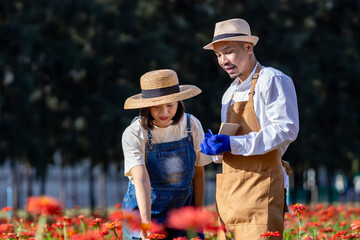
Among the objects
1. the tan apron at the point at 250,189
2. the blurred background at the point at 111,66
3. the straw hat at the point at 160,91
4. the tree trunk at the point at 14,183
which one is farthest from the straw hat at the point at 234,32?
the tree trunk at the point at 14,183

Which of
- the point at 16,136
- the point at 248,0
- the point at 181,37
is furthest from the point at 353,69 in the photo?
the point at 16,136

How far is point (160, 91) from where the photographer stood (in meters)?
3.61

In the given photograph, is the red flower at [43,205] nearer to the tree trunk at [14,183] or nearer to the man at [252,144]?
the man at [252,144]

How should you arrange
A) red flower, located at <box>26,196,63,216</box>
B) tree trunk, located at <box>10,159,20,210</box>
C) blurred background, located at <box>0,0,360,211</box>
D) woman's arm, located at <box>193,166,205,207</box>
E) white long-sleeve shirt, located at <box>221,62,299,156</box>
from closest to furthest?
1. red flower, located at <box>26,196,63,216</box>
2. white long-sleeve shirt, located at <box>221,62,299,156</box>
3. woman's arm, located at <box>193,166,205,207</box>
4. blurred background, located at <box>0,0,360,211</box>
5. tree trunk, located at <box>10,159,20,210</box>

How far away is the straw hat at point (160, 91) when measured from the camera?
11.6 feet

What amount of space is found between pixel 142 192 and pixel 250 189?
0.60m

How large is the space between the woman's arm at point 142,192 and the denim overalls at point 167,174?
20 cm

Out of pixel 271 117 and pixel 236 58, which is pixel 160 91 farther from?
pixel 271 117

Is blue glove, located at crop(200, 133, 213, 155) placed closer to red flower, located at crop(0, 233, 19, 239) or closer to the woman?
the woman

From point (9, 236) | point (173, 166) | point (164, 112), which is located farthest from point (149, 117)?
point (9, 236)

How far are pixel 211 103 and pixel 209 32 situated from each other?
6.73ft

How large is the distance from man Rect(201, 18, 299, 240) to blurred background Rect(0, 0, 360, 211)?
469 inches

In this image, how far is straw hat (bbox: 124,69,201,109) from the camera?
3.53m

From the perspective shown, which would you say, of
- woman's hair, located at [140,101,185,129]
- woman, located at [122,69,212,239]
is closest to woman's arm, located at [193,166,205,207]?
woman, located at [122,69,212,239]
